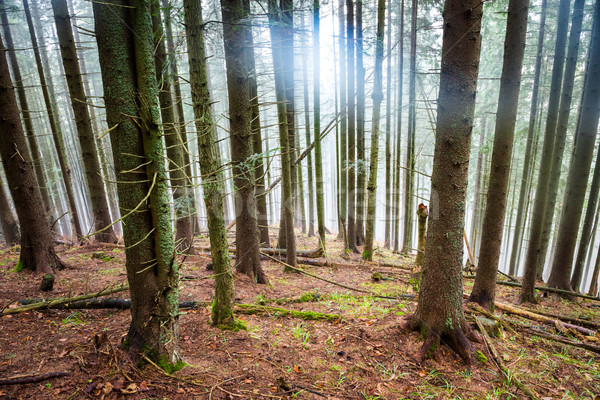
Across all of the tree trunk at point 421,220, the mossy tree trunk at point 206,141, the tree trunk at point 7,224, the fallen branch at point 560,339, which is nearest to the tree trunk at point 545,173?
the tree trunk at point 421,220

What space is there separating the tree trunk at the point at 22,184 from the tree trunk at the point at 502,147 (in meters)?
8.97

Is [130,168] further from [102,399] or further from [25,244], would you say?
[25,244]

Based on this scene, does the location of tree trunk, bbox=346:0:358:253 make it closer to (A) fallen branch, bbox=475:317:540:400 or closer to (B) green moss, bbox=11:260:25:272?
(A) fallen branch, bbox=475:317:540:400

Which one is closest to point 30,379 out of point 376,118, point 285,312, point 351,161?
point 285,312

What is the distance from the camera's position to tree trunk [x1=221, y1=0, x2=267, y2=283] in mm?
4785

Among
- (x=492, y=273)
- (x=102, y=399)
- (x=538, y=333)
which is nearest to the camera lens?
(x=102, y=399)

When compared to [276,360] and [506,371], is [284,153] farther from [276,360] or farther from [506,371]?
[506,371]

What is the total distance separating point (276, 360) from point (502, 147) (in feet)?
17.0

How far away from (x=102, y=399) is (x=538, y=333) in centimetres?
586

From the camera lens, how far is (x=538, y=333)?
4.24m

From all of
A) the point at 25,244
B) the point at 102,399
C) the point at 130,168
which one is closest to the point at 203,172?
the point at 130,168

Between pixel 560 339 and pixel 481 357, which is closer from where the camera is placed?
pixel 481 357

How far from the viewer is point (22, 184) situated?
553cm

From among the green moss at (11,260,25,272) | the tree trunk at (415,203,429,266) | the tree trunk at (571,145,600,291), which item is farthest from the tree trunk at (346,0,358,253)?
the green moss at (11,260,25,272)
